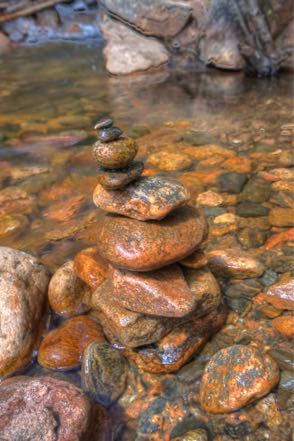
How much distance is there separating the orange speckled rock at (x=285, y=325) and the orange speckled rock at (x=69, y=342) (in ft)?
4.96

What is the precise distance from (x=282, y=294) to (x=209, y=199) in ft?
6.78

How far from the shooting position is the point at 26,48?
52.2ft

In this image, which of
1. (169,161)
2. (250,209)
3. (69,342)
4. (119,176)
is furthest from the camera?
(169,161)

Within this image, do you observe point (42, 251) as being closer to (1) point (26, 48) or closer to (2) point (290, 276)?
(2) point (290, 276)

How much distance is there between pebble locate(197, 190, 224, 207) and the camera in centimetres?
566

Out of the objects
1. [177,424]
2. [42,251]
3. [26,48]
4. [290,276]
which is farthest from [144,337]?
[26,48]

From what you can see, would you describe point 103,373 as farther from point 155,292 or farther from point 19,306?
point 19,306

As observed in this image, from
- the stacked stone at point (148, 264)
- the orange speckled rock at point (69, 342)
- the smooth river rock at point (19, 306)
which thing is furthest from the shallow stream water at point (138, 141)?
the orange speckled rock at point (69, 342)

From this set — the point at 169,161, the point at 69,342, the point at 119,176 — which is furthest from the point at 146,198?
the point at 169,161

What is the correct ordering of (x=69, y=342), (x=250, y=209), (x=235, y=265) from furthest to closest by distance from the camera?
(x=250, y=209) → (x=235, y=265) → (x=69, y=342)

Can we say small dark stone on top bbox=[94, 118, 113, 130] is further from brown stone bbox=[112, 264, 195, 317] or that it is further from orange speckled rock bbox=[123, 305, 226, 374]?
orange speckled rock bbox=[123, 305, 226, 374]

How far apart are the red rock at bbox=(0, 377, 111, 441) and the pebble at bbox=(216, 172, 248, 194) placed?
12.1 ft

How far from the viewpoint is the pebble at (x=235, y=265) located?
4.27 meters

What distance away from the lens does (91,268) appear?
4.05 metres
